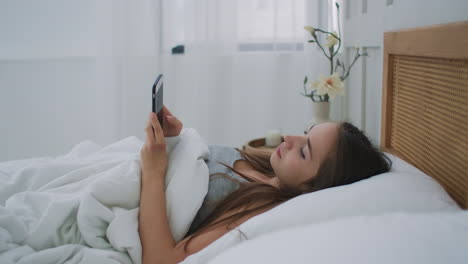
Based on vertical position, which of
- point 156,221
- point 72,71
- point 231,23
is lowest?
point 156,221

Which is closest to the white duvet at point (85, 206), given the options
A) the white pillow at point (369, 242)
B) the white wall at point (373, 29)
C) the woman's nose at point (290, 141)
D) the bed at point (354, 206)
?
the bed at point (354, 206)

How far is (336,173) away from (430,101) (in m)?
0.28

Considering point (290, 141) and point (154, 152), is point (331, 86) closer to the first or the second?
point (290, 141)

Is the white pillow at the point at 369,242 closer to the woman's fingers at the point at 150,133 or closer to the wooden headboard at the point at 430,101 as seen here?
the wooden headboard at the point at 430,101

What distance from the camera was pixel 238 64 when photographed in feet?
8.18

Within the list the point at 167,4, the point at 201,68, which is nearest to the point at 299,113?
the point at 201,68

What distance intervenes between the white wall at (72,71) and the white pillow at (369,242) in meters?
1.91

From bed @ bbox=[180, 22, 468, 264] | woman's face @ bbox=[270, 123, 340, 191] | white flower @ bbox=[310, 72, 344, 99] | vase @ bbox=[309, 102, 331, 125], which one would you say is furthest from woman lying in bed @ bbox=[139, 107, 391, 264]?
vase @ bbox=[309, 102, 331, 125]

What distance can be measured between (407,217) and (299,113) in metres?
1.88

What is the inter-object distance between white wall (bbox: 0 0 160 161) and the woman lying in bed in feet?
4.44

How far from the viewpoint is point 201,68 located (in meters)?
2.46

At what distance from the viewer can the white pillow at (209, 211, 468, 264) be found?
55 cm

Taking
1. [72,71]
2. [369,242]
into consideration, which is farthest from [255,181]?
[72,71]

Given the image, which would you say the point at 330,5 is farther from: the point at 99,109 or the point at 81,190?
the point at 81,190
